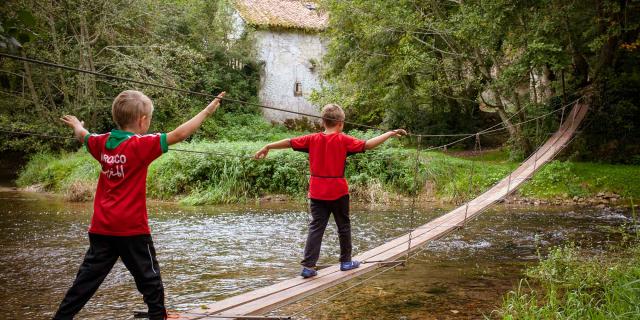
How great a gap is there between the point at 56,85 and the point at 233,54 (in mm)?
6267

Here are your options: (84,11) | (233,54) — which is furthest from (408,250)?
(233,54)

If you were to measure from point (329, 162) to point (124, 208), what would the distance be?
1616 millimetres

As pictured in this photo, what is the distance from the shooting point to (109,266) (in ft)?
8.66

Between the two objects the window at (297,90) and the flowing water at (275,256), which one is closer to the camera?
the flowing water at (275,256)

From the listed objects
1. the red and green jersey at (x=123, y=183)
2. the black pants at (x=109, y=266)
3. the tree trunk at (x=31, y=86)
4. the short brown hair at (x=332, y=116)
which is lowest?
the black pants at (x=109, y=266)

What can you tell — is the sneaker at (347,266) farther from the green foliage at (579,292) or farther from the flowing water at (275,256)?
the green foliage at (579,292)

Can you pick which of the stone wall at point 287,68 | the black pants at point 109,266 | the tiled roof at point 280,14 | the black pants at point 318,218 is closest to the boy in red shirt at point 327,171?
the black pants at point 318,218

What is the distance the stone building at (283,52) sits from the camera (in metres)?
21.1

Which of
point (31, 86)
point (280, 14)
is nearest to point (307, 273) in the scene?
point (31, 86)

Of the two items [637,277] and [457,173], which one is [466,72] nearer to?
[457,173]

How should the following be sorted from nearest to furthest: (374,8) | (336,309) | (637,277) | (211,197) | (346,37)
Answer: (637,277) → (336,309) → (211,197) → (374,8) → (346,37)

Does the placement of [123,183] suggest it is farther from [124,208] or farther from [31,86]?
[31,86]

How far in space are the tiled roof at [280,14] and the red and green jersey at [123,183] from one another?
60.7ft

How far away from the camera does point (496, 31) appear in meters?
10.6
